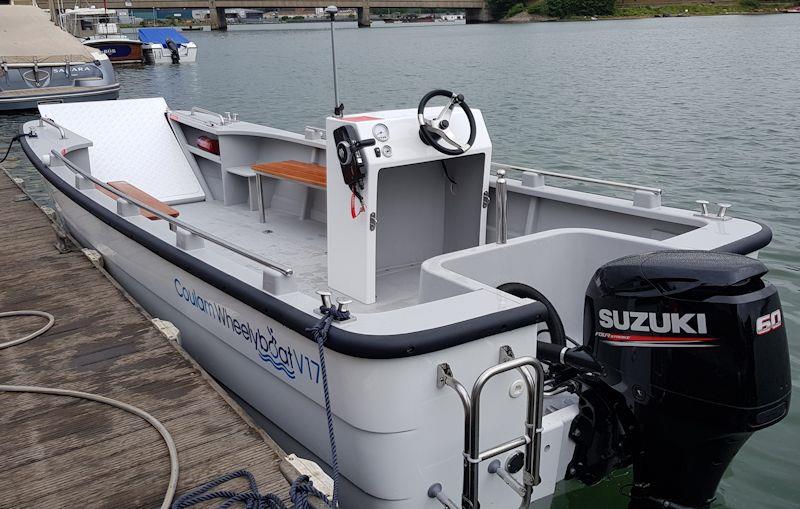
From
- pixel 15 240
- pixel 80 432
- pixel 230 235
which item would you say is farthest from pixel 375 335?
pixel 15 240

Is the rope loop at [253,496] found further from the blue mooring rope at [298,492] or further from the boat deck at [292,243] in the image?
the boat deck at [292,243]

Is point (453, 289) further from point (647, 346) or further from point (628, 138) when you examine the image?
point (628, 138)

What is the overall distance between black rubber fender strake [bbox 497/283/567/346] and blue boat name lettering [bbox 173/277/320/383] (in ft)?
3.26

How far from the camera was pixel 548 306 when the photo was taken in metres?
3.34

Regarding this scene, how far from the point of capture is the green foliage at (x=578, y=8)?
67.1 metres

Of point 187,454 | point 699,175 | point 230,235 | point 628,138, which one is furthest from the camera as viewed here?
point 628,138

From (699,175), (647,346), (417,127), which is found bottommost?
(699,175)

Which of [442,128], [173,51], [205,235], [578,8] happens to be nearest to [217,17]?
[173,51]

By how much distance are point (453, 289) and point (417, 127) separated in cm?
121

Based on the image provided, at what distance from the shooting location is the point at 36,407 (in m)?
3.35

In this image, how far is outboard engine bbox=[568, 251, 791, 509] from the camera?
7.64ft

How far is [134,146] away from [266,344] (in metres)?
4.51

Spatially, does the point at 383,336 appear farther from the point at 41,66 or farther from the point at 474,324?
the point at 41,66

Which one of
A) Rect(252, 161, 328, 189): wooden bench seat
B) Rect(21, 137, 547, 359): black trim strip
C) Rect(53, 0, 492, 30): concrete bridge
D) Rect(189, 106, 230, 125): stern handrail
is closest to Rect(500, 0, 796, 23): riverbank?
Rect(53, 0, 492, 30): concrete bridge
